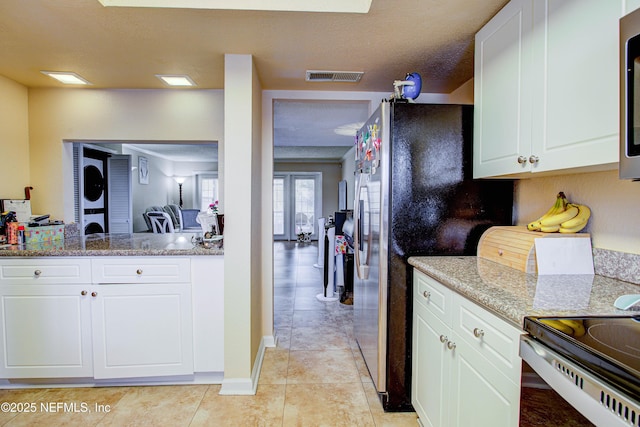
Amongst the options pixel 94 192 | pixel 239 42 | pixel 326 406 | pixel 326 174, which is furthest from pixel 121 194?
pixel 326 174

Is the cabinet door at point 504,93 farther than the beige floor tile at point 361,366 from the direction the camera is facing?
No

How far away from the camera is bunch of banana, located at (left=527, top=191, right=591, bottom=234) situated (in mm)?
1456

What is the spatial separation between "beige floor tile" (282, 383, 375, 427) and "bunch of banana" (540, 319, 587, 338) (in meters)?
1.36

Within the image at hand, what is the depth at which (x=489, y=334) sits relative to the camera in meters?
1.13

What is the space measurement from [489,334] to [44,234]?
121 inches

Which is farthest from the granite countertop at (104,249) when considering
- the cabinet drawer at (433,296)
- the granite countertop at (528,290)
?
the granite countertop at (528,290)

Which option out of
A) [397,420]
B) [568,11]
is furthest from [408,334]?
[568,11]

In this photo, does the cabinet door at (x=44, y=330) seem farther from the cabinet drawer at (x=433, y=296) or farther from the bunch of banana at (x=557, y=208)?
the bunch of banana at (x=557, y=208)

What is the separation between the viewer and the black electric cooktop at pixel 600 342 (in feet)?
2.10

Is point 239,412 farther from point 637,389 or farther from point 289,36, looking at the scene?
point 289,36

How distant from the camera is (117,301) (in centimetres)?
214

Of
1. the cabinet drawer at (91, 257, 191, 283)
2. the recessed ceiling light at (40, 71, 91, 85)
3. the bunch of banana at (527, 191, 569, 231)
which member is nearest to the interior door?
the recessed ceiling light at (40, 71, 91, 85)

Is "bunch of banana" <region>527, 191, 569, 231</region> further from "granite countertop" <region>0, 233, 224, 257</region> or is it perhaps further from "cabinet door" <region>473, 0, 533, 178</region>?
"granite countertop" <region>0, 233, 224, 257</region>

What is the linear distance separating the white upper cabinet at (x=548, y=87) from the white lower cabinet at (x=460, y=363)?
0.66 m
